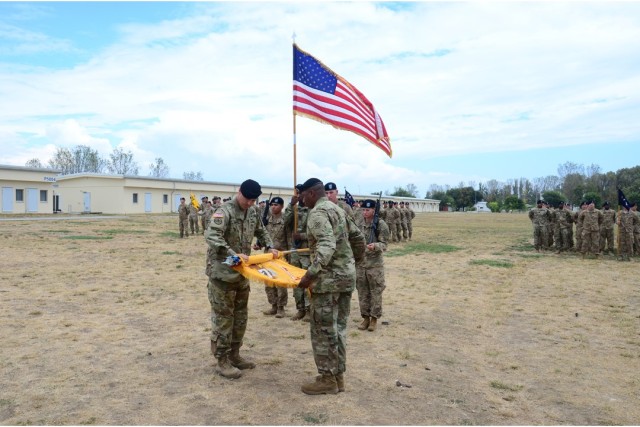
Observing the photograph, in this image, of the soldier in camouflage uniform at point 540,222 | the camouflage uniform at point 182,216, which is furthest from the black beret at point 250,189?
the camouflage uniform at point 182,216

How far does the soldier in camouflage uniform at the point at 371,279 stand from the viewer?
7562 mm

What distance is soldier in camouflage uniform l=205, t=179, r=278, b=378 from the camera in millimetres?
5262

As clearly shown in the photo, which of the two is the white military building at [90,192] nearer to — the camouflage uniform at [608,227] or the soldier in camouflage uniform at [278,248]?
the camouflage uniform at [608,227]

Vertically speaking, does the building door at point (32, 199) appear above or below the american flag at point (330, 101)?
below

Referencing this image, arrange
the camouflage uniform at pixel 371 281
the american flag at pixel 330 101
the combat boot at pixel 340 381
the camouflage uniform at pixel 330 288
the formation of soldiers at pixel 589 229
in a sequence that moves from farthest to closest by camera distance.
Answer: the formation of soldiers at pixel 589 229
the american flag at pixel 330 101
the camouflage uniform at pixel 371 281
the combat boot at pixel 340 381
the camouflage uniform at pixel 330 288

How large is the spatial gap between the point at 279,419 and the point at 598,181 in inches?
3758

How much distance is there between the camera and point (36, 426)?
162 inches

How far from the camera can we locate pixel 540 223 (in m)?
20.3

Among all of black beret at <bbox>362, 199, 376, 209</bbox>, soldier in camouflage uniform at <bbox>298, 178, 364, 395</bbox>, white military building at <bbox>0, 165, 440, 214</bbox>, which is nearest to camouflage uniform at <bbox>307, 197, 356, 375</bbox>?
soldier in camouflage uniform at <bbox>298, 178, 364, 395</bbox>

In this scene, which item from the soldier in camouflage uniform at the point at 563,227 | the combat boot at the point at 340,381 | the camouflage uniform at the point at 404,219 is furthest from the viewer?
the camouflage uniform at the point at 404,219

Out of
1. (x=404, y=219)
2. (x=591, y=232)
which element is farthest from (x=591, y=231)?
(x=404, y=219)

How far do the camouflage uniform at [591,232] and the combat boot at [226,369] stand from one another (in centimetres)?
1711

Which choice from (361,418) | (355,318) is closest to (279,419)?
(361,418)

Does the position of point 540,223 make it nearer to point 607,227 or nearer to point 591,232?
point 591,232
